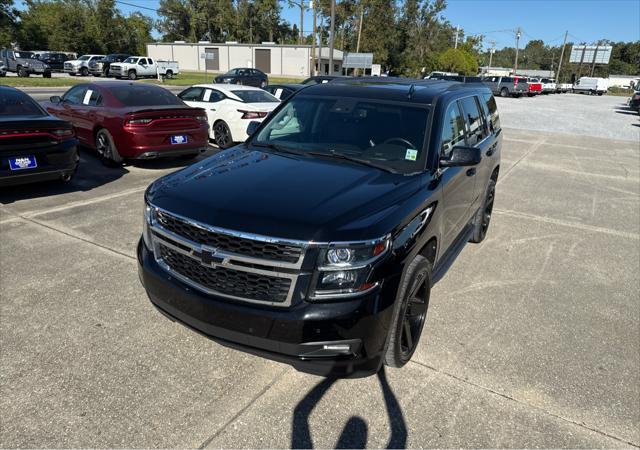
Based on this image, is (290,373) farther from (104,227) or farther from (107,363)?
(104,227)

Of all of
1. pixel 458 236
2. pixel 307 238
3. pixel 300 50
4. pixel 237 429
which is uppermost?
pixel 300 50

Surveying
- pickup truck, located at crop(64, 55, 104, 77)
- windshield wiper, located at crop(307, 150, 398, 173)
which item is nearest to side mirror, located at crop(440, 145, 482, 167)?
windshield wiper, located at crop(307, 150, 398, 173)

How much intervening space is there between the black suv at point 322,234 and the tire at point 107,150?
5238mm

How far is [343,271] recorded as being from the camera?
240cm

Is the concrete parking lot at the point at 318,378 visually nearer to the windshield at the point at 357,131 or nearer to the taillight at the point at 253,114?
the windshield at the point at 357,131

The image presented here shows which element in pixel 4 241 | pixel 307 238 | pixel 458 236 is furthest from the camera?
pixel 4 241

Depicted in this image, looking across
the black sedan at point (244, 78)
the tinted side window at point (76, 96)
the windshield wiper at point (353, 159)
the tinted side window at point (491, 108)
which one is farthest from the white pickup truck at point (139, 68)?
the windshield wiper at point (353, 159)

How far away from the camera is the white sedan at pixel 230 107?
10.4 meters

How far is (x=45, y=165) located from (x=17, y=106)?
3.65 feet

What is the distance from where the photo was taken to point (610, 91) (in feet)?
252

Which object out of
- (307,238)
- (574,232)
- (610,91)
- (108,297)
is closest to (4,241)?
(108,297)

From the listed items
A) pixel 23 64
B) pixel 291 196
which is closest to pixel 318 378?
pixel 291 196

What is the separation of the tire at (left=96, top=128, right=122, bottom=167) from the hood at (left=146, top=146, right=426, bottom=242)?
556 cm

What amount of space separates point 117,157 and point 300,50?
199ft
